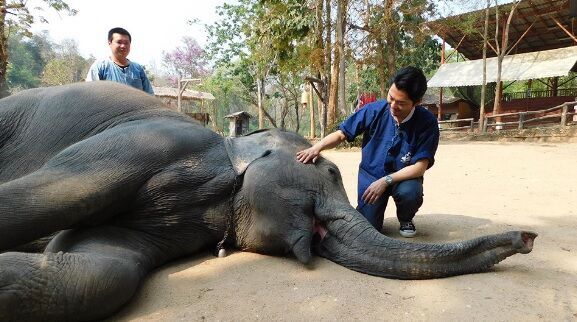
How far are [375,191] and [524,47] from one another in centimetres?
2336

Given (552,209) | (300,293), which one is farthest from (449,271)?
(552,209)

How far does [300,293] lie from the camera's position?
208cm

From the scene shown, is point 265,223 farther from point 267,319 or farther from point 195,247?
point 267,319

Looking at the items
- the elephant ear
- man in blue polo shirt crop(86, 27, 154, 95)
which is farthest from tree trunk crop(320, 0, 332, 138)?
the elephant ear

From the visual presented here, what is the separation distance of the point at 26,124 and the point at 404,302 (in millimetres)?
2709

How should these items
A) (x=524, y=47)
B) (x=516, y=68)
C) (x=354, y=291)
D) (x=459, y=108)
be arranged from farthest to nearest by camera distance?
(x=459, y=108) < (x=524, y=47) < (x=516, y=68) < (x=354, y=291)

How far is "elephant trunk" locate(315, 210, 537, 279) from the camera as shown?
2160mm

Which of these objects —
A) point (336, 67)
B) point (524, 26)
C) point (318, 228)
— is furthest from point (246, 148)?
point (524, 26)

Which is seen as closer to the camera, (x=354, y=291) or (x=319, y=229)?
(x=354, y=291)

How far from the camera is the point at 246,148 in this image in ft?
8.88

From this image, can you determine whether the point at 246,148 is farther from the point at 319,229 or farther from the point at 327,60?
the point at 327,60

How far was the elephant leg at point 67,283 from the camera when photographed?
1.64 metres

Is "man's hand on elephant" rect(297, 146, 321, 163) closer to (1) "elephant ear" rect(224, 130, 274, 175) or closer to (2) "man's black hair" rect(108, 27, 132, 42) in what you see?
(1) "elephant ear" rect(224, 130, 274, 175)

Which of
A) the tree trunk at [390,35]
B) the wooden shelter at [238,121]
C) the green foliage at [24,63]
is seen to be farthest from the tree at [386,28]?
the green foliage at [24,63]
